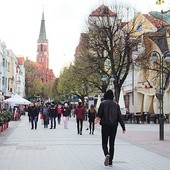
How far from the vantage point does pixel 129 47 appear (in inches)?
1901

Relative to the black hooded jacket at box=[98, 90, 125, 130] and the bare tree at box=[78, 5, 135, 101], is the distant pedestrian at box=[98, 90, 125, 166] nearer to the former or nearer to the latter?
the black hooded jacket at box=[98, 90, 125, 130]

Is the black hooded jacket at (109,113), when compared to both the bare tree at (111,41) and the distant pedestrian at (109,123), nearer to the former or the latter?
the distant pedestrian at (109,123)

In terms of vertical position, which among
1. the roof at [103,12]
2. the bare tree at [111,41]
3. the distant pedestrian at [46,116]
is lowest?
the distant pedestrian at [46,116]

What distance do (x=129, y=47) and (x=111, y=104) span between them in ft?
120

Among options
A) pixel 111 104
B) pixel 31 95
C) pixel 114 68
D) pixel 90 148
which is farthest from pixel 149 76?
pixel 31 95

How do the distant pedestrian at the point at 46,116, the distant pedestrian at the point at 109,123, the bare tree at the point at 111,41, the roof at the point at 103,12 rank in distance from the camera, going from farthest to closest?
the roof at the point at 103,12 → the bare tree at the point at 111,41 → the distant pedestrian at the point at 46,116 → the distant pedestrian at the point at 109,123

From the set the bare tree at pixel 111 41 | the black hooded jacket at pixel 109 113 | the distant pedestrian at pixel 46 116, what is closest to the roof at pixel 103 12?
the bare tree at pixel 111 41

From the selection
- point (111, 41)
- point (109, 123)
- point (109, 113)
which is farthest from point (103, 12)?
point (109, 123)

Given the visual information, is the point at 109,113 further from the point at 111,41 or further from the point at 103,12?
the point at 103,12

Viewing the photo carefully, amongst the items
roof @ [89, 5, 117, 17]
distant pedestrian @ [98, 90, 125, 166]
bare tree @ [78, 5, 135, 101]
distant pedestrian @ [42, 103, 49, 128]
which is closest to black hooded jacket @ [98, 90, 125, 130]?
distant pedestrian @ [98, 90, 125, 166]

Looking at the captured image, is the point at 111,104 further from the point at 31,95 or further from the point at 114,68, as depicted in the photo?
the point at 31,95

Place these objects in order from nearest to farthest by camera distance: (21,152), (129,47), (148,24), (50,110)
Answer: (21,152)
(50,110)
(129,47)
(148,24)

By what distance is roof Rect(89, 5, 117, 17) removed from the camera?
4925 cm

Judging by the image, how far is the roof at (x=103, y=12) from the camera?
4925 centimetres
